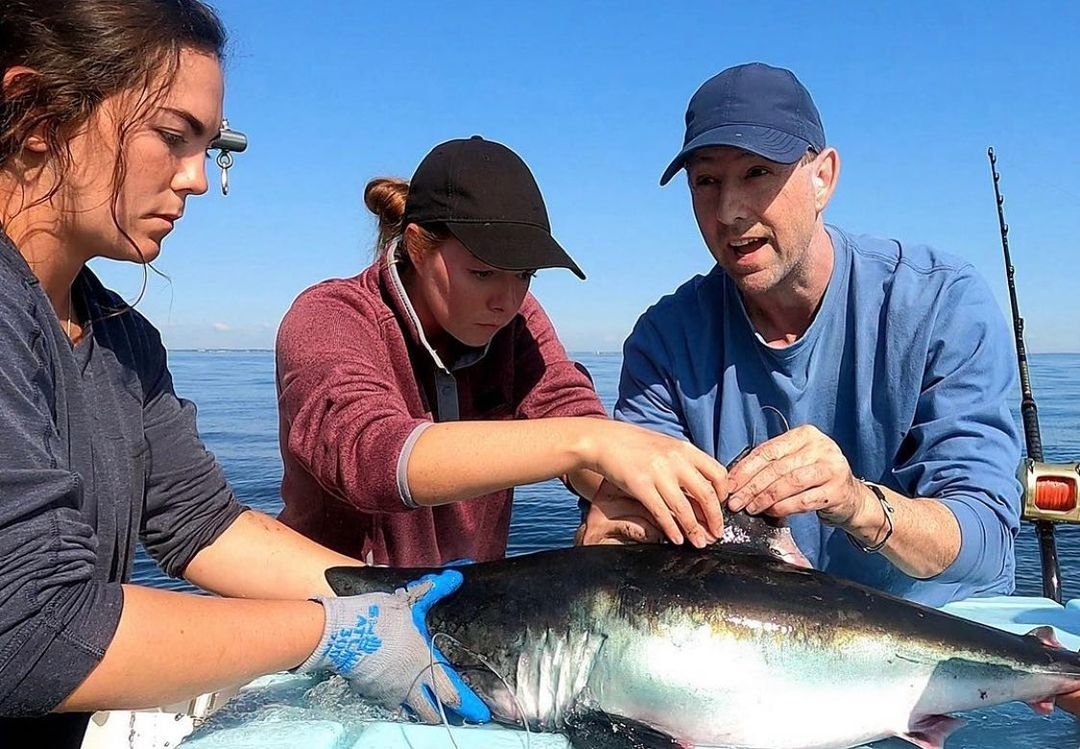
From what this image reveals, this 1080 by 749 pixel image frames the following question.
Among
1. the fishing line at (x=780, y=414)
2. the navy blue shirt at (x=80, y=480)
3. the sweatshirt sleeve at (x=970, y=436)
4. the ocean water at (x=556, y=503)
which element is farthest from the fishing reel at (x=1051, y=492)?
the navy blue shirt at (x=80, y=480)

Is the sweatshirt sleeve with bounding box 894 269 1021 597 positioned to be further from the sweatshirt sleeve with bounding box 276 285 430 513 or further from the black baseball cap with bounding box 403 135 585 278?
the sweatshirt sleeve with bounding box 276 285 430 513

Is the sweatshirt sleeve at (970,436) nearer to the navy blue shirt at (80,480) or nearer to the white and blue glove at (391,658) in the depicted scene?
the white and blue glove at (391,658)

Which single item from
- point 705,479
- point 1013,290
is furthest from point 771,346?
point 1013,290

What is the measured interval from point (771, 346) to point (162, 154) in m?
2.31

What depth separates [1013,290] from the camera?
5.50 meters

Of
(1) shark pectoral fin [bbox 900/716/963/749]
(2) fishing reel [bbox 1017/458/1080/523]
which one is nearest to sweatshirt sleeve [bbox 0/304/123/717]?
(1) shark pectoral fin [bbox 900/716/963/749]

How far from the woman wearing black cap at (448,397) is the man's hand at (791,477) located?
0.29ft

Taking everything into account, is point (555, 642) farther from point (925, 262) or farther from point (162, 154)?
point (925, 262)

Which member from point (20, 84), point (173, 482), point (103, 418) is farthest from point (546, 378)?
point (20, 84)

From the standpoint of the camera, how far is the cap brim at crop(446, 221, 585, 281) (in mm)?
2971

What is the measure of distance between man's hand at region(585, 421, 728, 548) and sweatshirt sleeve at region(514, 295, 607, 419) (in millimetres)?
1042

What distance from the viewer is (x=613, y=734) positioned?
7.14 ft

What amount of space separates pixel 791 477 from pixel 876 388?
1.05 meters

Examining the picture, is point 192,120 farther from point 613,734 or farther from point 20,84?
point 613,734
